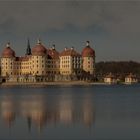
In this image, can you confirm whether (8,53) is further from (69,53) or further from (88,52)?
(88,52)

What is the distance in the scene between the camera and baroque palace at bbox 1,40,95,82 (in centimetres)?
9319

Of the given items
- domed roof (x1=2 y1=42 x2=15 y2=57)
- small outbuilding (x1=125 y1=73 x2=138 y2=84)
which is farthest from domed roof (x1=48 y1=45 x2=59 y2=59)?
small outbuilding (x1=125 y1=73 x2=138 y2=84)

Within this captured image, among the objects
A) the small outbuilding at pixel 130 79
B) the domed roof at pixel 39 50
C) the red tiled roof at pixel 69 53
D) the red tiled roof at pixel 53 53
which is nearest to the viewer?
the red tiled roof at pixel 69 53

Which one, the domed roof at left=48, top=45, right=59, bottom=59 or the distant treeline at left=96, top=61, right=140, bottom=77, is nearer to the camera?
the domed roof at left=48, top=45, right=59, bottom=59

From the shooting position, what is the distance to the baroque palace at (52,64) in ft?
306

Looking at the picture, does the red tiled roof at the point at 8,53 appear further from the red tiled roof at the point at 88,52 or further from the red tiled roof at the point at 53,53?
the red tiled roof at the point at 88,52

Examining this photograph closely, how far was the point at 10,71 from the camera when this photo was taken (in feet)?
322

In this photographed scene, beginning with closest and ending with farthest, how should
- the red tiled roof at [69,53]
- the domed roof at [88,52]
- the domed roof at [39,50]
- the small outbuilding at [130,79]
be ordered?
the red tiled roof at [69,53]
the domed roof at [39,50]
the domed roof at [88,52]
the small outbuilding at [130,79]

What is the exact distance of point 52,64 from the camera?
94812 millimetres

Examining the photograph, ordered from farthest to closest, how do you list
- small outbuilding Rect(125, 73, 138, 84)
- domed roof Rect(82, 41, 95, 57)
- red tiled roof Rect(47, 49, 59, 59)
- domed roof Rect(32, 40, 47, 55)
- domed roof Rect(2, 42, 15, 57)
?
small outbuilding Rect(125, 73, 138, 84) < domed roof Rect(2, 42, 15, 57) < red tiled roof Rect(47, 49, 59, 59) < domed roof Rect(82, 41, 95, 57) < domed roof Rect(32, 40, 47, 55)

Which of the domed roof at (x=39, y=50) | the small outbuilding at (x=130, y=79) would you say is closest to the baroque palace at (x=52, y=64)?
the domed roof at (x=39, y=50)

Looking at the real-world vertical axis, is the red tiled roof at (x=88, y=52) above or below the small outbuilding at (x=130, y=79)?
above

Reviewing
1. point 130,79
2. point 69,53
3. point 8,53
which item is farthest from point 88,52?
point 130,79

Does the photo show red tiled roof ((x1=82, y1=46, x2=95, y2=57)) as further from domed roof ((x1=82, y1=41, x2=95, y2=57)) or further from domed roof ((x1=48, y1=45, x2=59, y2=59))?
domed roof ((x1=48, y1=45, x2=59, y2=59))
